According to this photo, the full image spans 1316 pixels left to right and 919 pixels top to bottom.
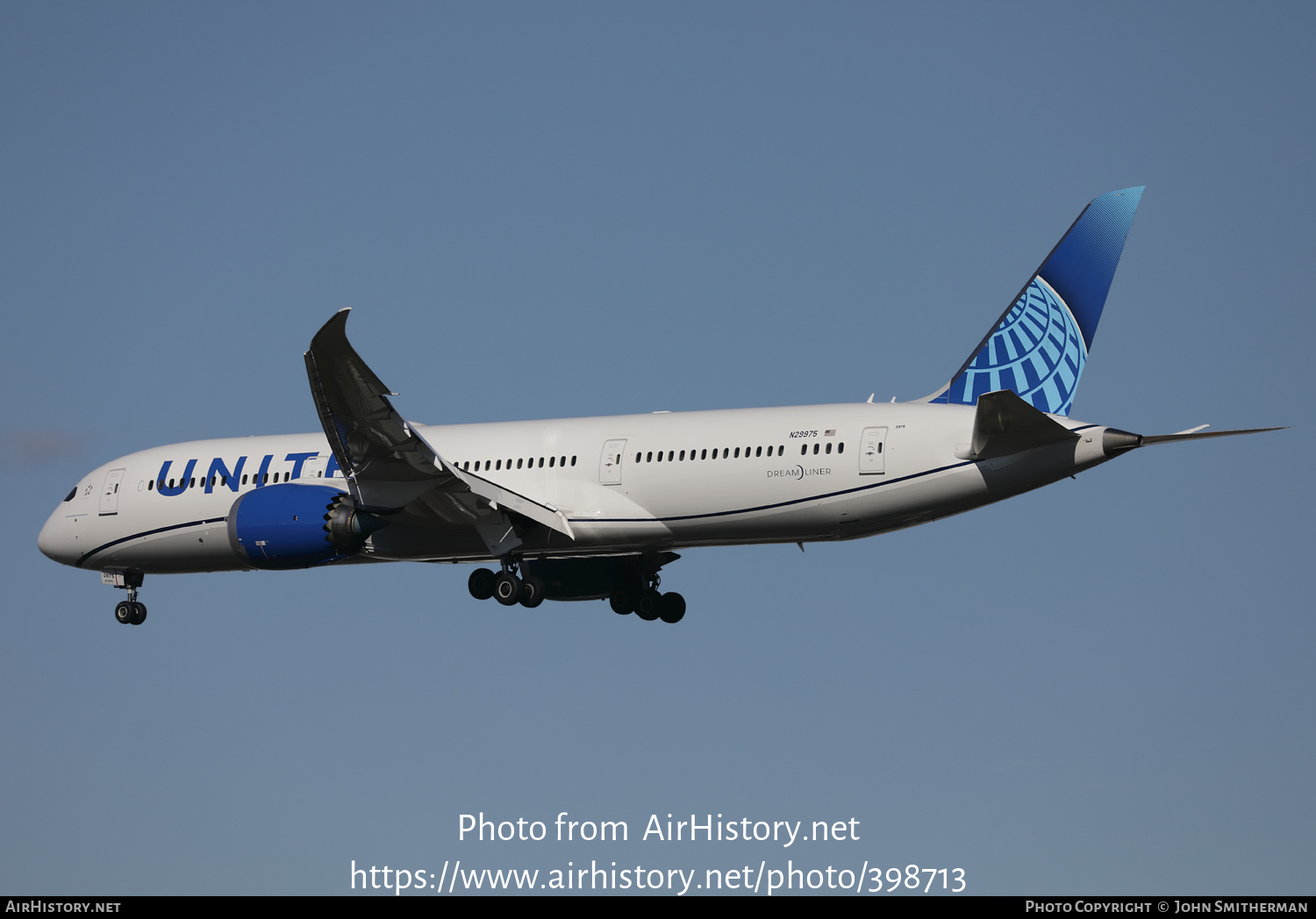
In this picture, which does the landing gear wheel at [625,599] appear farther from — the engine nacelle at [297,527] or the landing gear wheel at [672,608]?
the engine nacelle at [297,527]

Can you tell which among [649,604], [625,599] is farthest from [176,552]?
[649,604]

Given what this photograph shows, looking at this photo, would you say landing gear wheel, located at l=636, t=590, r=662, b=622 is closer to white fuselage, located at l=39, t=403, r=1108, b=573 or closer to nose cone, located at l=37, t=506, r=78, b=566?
white fuselage, located at l=39, t=403, r=1108, b=573

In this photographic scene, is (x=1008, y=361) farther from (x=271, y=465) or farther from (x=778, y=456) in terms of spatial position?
(x=271, y=465)

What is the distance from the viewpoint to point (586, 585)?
3522cm

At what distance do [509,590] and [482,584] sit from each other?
1.92 feet

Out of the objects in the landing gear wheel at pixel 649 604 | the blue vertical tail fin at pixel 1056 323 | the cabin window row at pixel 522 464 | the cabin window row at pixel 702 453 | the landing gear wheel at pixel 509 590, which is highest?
the blue vertical tail fin at pixel 1056 323

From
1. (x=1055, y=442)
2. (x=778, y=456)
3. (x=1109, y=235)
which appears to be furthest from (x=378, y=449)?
(x=1109, y=235)

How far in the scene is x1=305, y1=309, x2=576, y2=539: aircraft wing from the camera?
2759cm

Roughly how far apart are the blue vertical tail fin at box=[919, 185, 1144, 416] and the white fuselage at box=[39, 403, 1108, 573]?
241 cm

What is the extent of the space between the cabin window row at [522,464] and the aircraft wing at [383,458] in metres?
0.39

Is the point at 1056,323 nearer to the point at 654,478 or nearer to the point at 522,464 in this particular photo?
the point at 654,478

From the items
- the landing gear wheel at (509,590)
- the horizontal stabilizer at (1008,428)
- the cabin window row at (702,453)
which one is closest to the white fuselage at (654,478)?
the cabin window row at (702,453)

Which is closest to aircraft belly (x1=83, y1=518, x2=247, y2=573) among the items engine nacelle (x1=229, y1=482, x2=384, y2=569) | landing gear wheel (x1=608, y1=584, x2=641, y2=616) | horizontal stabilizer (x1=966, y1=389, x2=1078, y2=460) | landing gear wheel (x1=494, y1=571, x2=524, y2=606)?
engine nacelle (x1=229, y1=482, x2=384, y2=569)

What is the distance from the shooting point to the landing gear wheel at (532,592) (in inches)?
1262
